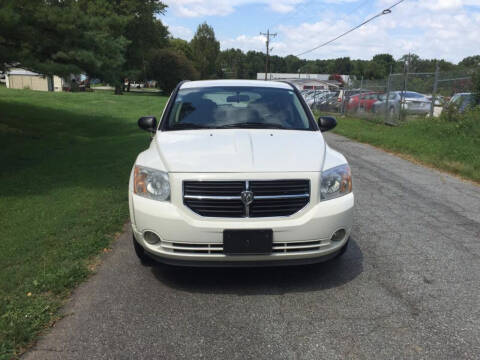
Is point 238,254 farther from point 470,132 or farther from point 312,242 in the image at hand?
point 470,132

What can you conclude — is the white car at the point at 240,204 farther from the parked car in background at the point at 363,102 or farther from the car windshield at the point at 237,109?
the parked car in background at the point at 363,102

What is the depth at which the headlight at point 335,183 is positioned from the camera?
3668mm

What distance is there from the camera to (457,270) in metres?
4.16

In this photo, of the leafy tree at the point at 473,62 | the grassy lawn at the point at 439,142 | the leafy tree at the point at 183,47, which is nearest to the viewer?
the grassy lawn at the point at 439,142

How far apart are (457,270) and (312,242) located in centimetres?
161

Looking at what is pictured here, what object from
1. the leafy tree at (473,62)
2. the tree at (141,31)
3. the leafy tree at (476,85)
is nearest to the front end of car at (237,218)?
the leafy tree at (476,85)

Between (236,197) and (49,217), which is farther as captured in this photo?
(49,217)

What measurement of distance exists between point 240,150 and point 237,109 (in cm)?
120

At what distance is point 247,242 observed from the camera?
3.41 m

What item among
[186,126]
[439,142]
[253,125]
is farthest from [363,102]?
[186,126]

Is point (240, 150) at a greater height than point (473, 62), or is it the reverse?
point (473, 62)

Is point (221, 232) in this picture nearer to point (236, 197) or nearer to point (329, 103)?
point (236, 197)

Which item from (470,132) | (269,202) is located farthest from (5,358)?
(470,132)

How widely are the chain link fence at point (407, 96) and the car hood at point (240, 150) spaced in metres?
11.8
